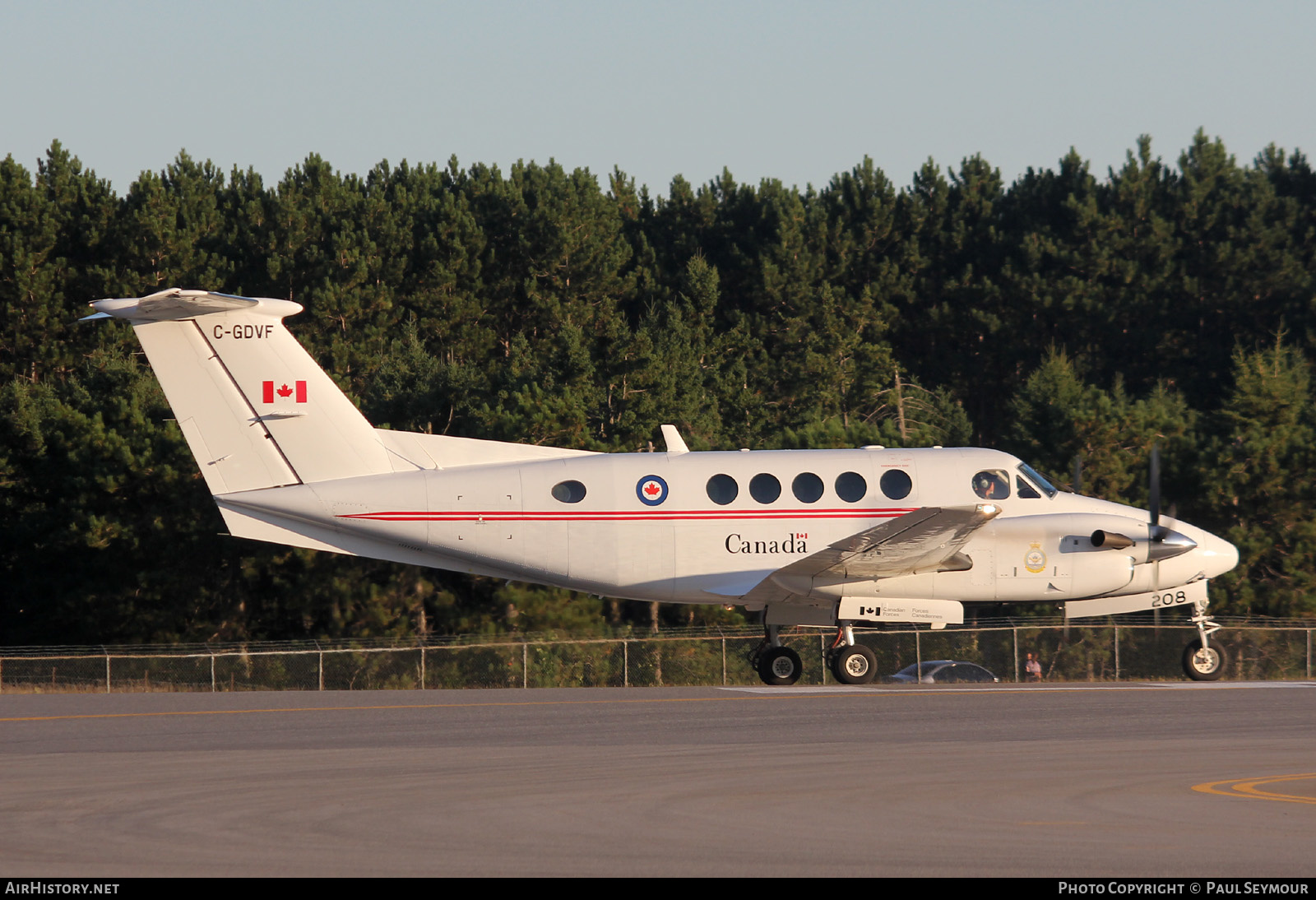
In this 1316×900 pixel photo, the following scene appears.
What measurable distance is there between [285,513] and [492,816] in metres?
12.0

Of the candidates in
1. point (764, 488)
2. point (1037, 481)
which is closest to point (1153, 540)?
point (1037, 481)

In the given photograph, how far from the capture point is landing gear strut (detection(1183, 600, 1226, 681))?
2231 centimetres

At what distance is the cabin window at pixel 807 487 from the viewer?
21703 mm

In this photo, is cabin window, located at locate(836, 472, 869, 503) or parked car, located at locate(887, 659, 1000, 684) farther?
parked car, located at locate(887, 659, 1000, 684)

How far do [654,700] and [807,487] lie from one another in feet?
14.2

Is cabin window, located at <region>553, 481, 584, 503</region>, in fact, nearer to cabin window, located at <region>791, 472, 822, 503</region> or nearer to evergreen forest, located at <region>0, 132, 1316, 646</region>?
cabin window, located at <region>791, 472, 822, 503</region>

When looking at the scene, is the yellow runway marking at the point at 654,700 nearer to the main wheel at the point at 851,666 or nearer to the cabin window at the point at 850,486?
the main wheel at the point at 851,666

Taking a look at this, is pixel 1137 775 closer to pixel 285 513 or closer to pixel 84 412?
pixel 285 513

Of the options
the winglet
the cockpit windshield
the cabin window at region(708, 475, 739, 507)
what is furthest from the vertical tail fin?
the cockpit windshield

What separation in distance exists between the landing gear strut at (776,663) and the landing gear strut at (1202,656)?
5761 millimetres

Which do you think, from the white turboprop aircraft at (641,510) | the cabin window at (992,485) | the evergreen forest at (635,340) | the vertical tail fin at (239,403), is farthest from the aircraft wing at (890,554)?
the evergreen forest at (635,340)

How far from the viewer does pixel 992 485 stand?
72.3 feet

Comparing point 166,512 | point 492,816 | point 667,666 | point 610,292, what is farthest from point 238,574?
point 492,816

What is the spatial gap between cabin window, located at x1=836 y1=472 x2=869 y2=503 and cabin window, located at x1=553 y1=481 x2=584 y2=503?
3.68m
